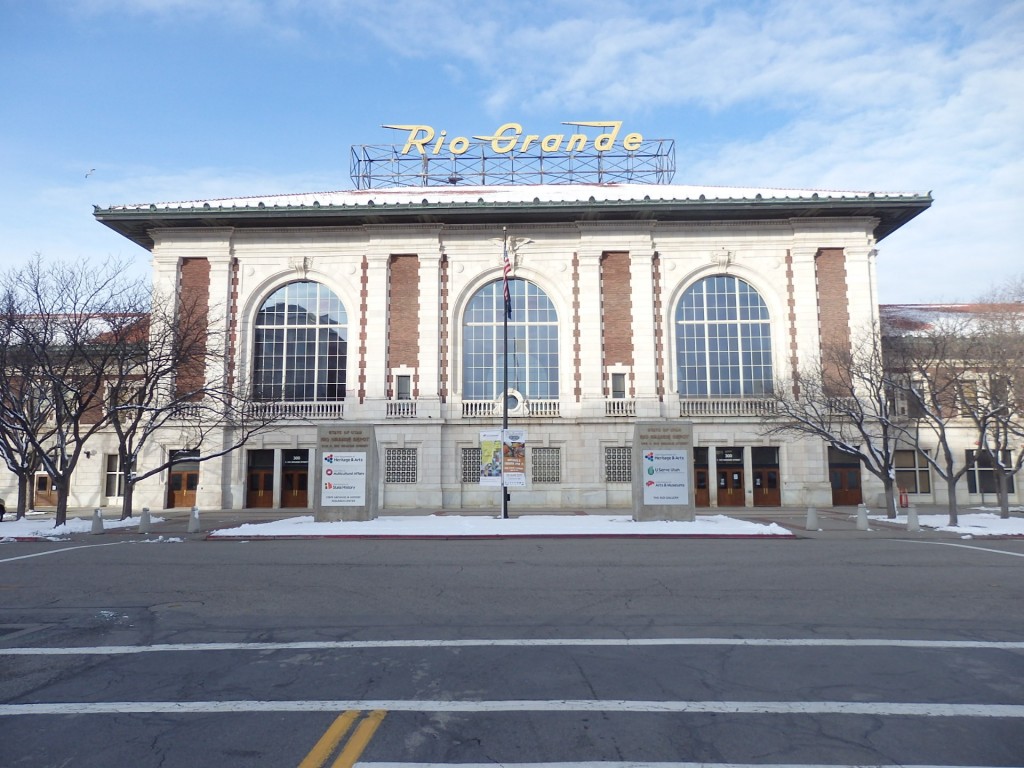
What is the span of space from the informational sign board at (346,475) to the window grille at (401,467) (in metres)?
9.41

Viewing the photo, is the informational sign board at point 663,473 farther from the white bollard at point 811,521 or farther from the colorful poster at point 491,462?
the colorful poster at point 491,462

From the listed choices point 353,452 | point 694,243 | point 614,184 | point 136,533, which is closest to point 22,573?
point 136,533

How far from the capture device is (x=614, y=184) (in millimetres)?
42000

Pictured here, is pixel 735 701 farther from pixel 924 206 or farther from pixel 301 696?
pixel 924 206

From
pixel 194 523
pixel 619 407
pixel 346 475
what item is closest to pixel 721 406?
pixel 619 407

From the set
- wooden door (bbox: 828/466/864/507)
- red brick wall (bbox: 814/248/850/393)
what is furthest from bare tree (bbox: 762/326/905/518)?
wooden door (bbox: 828/466/864/507)

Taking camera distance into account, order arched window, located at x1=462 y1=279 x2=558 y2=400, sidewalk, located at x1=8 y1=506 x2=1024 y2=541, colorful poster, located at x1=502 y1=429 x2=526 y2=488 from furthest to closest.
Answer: arched window, located at x1=462 y1=279 x2=558 y2=400, colorful poster, located at x1=502 y1=429 x2=526 y2=488, sidewalk, located at x1=8 y1=506 x2=1024 y2=541

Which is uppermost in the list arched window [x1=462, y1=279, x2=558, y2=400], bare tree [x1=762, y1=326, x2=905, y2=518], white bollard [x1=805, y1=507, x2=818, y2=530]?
arched window [x1=462, y1=279, x2=558, y2=400]

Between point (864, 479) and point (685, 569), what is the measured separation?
79.1 feet

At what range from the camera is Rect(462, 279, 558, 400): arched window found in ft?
114

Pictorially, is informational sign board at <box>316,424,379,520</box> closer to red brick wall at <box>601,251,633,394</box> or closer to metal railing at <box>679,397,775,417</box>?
red brick wall at <box>601,251,633,394</box>

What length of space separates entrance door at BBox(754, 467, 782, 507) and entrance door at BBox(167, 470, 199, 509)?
88.1 feet

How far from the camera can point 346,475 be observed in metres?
23.9

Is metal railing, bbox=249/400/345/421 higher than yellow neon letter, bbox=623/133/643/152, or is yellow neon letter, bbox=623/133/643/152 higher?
yellow neon letter, bbox=623/133/643/152
